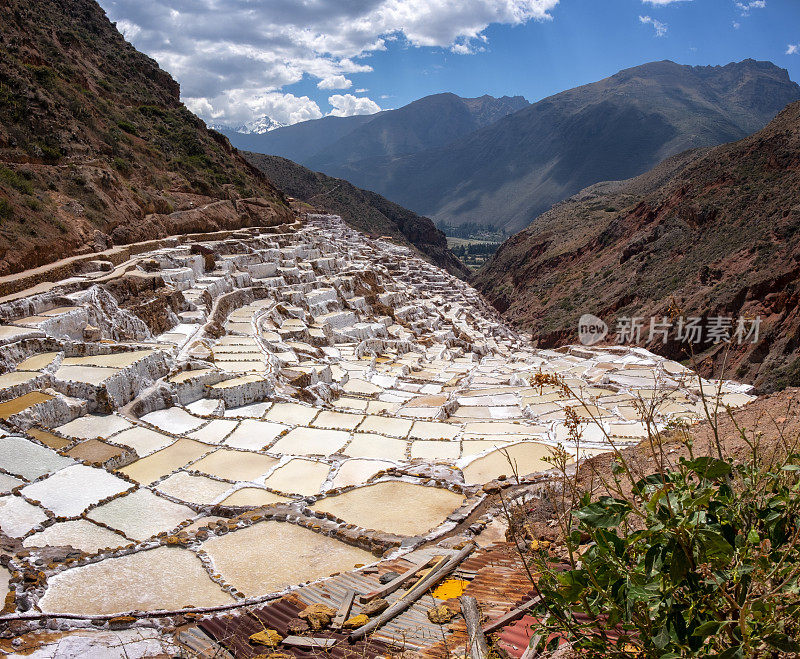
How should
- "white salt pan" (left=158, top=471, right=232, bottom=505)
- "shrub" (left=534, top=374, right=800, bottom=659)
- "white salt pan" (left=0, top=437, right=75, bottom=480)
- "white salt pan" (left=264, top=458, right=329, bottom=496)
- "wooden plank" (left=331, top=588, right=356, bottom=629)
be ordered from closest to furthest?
"shrub" (left=534, top=374, right=800, bottom=659) < "wooden plank" (left=331, top=588, right=356, bottom=629) < "white salt pan" (left=0, top=437, right=75, bottom=480) < "white salt pan" (left=158, top=471, right=232, bottom=505) < "white salt pan" (left=264, top=458, right=329, bottom=496)

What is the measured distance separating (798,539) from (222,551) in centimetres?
692

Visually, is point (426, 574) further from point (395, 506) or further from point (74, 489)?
point (74, 489)

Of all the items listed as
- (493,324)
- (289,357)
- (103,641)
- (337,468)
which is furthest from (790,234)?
(103,641)

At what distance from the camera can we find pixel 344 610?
5.08m

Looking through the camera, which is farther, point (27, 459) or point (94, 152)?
point (94, 152)

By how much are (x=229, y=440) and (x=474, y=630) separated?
355 inches

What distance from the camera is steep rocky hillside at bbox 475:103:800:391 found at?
26859 mm

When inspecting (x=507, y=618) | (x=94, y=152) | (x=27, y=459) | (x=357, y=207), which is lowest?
(x=27, y=459)

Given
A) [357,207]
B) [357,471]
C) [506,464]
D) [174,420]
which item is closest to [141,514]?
[357,471]

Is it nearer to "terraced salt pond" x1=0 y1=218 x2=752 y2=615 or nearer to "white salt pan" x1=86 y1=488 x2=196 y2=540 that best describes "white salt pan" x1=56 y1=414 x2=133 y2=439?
"terraced salt pond" x1=0 y1=218 x2=752 y2=615

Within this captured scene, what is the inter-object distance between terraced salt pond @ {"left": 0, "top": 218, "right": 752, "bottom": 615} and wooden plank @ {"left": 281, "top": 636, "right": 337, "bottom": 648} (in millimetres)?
1739

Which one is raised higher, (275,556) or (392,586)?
(392,586)

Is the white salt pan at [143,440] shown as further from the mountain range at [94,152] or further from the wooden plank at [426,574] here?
the mountain range at [94,152]

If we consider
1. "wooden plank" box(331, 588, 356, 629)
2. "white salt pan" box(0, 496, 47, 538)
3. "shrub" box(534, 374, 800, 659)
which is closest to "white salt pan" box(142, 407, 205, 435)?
"white salt pan" box(0, 496, 47, 538)
